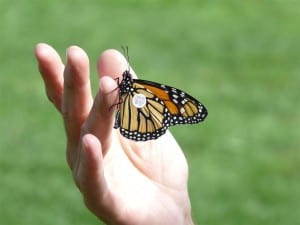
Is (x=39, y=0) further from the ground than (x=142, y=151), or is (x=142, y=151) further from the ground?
(x=39, y=0)

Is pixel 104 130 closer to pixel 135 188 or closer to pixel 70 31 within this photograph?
pixel 135 188

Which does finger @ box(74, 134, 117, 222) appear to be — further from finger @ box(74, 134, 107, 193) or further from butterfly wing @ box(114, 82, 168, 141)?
butterfly wing @ box(114, 82, 168, 141)

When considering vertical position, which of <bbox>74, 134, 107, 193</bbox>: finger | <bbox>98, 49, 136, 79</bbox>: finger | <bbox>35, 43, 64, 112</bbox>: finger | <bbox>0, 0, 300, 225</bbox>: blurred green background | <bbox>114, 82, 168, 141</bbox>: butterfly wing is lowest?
<bbox>74, 134, 107, 193</bbox>: finger

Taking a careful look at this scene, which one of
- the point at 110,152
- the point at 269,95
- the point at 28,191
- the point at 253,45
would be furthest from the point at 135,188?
the point at 253,45

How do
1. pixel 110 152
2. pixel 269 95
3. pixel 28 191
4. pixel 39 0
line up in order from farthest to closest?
pixel 39 0
pixel 269 95
pixel 28 191
pixel 110 152

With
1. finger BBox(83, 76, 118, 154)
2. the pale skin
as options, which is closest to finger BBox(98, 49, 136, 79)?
the pale skin

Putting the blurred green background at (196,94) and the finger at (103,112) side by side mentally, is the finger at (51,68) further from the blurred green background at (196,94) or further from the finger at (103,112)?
the blurred green background at (196,94)

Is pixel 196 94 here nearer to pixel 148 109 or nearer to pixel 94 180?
pixel 148 109
